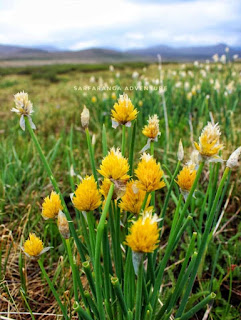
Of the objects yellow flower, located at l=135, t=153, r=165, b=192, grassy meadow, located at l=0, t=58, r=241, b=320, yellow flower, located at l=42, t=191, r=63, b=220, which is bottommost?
grassy meadow, located at l=0, t=58, r=241, b=320

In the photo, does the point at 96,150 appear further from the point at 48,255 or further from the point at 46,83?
the point at 46,83

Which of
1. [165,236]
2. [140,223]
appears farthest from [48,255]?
[140,223]

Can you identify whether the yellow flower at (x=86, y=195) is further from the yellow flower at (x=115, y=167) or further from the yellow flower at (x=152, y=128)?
the yellow flower at (x=152, y=128)

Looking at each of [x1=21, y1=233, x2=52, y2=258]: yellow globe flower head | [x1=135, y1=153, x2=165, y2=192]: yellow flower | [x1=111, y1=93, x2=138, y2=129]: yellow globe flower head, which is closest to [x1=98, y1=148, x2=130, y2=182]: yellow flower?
[x1=135, y1=153, x2=165, y2=192]: yellow flower

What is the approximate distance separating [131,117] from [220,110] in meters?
2.76

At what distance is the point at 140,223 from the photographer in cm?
58

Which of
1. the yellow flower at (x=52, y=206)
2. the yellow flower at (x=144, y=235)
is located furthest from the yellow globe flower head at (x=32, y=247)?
the yellow flower at (x=144, y=235)

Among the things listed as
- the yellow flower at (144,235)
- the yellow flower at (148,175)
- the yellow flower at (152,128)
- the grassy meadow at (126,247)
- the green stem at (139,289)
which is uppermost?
the yellow flower at (152,128)

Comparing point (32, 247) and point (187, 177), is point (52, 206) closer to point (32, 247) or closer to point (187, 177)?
point (32, 247)

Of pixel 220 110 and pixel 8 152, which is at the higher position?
pixel 220 110

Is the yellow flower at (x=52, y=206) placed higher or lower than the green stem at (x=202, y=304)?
higher

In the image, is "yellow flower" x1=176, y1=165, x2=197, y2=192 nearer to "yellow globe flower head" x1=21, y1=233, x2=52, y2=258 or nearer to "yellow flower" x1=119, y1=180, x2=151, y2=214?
"yellow flower" x1=119, y1=180, x2=151, y2=214

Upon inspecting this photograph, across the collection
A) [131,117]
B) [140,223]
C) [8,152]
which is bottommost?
[8,152]

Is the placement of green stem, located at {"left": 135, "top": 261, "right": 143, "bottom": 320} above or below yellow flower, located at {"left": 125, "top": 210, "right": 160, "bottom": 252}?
below
